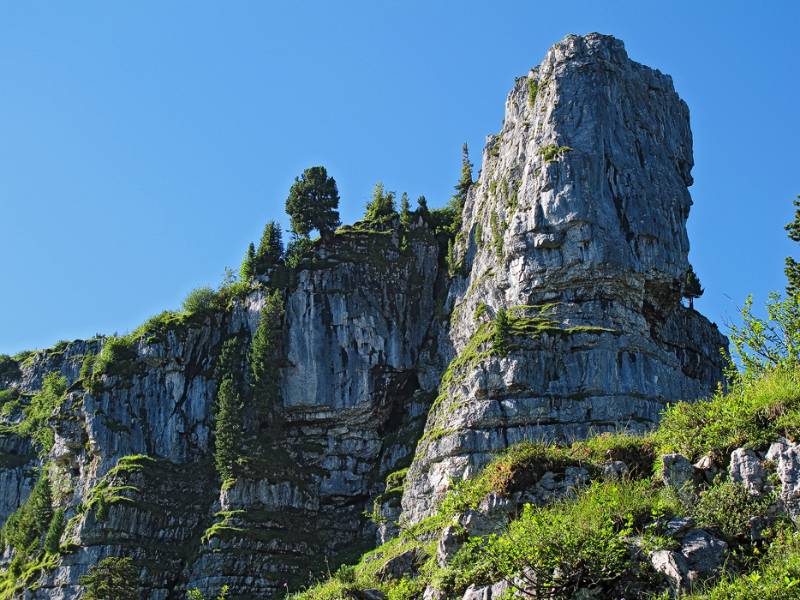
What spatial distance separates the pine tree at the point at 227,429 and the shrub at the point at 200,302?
32.8 feet

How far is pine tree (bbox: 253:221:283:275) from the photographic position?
10062 cm

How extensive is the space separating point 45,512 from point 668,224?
57.9 meters

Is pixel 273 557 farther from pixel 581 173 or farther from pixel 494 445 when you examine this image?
pixel 581 173

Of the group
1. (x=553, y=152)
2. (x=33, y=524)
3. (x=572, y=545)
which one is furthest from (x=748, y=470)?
(x=33, y=524)

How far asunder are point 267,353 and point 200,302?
10.7 meters

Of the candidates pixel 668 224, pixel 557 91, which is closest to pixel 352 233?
pixel 557 91

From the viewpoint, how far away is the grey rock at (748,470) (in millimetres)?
20031

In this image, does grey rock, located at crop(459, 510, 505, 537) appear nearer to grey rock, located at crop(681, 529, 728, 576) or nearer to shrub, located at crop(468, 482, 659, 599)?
shrub, located at crop(468, 482, 659, 599)

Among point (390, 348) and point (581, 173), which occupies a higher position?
point (581, 173)

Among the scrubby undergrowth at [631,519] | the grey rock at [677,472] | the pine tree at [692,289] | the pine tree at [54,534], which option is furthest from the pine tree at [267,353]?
the grey rock at [677,472]

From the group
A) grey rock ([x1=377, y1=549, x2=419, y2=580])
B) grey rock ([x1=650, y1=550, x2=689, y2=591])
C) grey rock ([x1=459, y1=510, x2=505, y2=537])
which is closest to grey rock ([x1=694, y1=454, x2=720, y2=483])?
grey rock ([x1=650, y1=550, x2=689, y2=591])

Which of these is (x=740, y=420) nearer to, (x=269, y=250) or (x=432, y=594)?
(x=432, y=594)

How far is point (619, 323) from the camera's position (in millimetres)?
81875

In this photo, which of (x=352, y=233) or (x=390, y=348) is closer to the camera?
(x=390, y=348)
